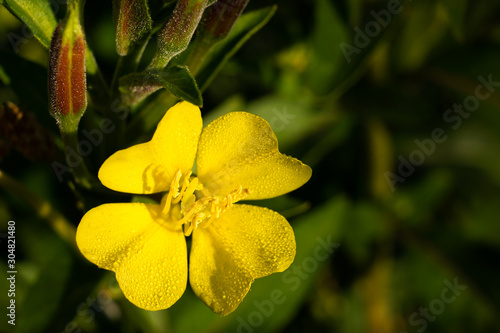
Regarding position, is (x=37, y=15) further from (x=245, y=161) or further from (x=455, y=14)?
(x=455, y=14)

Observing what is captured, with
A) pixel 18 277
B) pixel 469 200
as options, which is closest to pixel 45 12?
pixel 18 277

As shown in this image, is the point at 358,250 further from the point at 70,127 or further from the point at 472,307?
the point at 70,127

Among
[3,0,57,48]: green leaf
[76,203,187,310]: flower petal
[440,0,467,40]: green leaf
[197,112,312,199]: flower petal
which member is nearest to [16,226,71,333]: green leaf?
[76,203,187,310]: flower petal

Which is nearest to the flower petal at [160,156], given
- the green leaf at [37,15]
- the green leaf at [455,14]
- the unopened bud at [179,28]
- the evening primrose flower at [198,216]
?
the evening primrose flower at [198,216]

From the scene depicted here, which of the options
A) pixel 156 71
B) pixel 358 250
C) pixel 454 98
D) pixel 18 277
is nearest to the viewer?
pixel 156 71

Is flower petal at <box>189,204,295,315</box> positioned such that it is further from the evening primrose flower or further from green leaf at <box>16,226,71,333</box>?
green leaf at <box>16,226,71,333</box>

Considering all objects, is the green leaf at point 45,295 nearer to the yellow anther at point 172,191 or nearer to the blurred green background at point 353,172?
the blurred green background at point 353,172

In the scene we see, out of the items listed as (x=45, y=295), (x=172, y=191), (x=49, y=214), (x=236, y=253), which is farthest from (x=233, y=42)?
(x=45, y=295)
